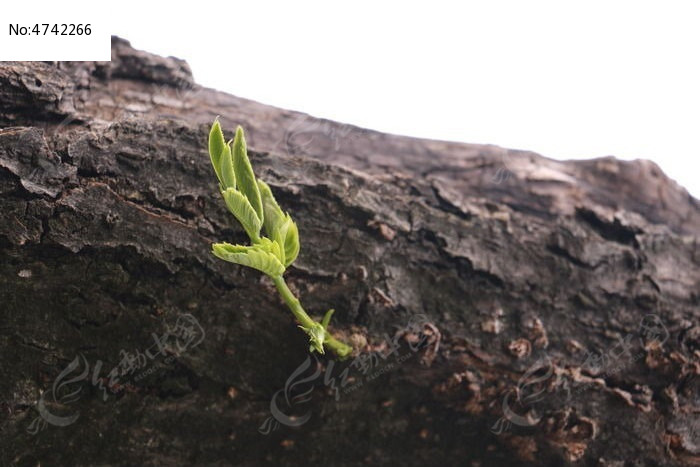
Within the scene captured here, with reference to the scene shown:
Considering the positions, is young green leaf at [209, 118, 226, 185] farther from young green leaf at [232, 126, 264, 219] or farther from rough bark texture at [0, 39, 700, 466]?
rough bark texture at [0, 39, 700, 466]

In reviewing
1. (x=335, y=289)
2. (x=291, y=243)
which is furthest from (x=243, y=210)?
(x=335, y=289)

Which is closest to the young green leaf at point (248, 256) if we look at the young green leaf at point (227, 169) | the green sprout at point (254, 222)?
the green sprout at point (254, 222)

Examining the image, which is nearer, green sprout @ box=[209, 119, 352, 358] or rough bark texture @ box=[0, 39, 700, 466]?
green sprout @ box=[209, 119, 352, 358]

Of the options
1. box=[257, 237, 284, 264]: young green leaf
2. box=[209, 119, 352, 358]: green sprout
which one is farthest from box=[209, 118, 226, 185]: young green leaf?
box=[257, 237, 284, 264]: young green leaf

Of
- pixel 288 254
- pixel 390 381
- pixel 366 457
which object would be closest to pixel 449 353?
pixel 390 381

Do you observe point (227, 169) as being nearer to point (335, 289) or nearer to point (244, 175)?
point (244, 175)

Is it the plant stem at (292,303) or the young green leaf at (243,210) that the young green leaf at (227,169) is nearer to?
the young green leaf at (243,210)

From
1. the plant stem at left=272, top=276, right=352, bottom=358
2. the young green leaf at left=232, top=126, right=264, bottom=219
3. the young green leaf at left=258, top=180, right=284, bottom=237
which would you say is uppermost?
the young green leaf at left=232, top=126, right=264, bottom=219
